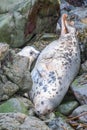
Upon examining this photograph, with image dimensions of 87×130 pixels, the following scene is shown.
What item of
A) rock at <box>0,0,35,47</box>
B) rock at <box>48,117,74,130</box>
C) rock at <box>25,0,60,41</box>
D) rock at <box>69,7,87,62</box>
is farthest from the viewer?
rock at <box>25,0,60,41</box>

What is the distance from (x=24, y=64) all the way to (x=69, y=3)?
15.4ft

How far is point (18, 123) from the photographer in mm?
4129

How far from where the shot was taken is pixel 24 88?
6578mm

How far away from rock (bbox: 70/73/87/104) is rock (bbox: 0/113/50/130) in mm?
2378

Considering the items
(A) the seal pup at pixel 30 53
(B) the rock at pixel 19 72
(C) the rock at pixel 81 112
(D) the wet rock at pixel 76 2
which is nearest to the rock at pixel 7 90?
(B) the rock at pixel 19 72

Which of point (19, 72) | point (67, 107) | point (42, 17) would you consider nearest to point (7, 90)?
point (19, 72)

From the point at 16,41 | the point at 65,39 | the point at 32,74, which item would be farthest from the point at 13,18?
the point at 32,74

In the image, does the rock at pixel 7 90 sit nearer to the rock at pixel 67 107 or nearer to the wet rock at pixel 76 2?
the rock at pixel 67 107

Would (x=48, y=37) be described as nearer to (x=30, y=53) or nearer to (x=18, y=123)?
(x=30, y=53)

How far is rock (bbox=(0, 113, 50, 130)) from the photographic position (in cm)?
404

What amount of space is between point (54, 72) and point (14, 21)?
1946 millimetres

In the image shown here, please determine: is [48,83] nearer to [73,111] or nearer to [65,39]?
[73,111]

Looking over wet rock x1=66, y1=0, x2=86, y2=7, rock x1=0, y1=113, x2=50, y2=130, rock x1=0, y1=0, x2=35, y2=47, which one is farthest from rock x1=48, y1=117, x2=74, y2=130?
wet rock x1=66, y1=0, x2=86, y2=7

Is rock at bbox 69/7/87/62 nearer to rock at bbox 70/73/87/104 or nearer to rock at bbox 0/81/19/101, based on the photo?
rock at bbox 70/73/87/104
